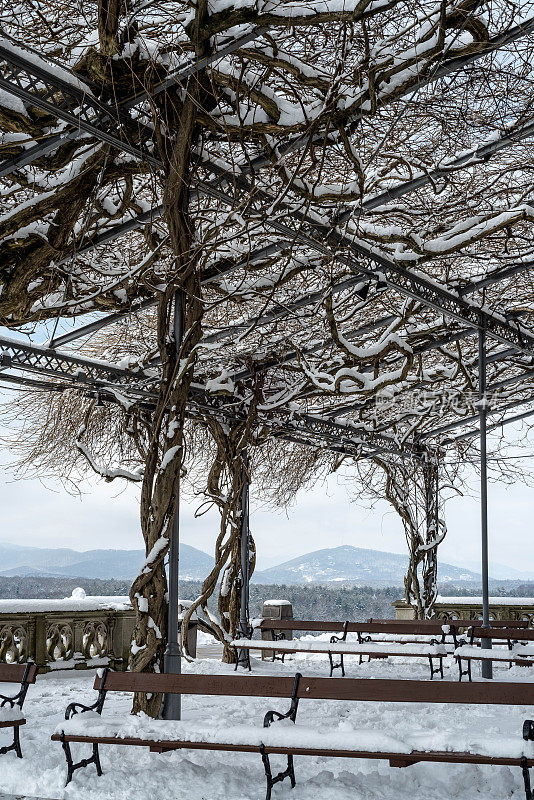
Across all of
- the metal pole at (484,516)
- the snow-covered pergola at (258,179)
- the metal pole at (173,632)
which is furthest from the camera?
the metal pole at (484,516)

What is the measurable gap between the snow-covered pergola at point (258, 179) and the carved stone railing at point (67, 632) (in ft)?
10.0

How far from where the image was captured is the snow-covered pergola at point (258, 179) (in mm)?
5086

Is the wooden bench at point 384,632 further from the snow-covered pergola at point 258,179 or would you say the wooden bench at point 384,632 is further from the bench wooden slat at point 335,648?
the snow-covered pergola at point 258,179

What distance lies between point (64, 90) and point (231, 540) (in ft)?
25.6

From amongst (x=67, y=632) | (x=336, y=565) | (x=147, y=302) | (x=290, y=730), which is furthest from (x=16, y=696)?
(x=336, y=565)

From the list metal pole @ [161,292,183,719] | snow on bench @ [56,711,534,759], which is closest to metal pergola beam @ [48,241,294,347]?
metal pole @ [161,292,183,719]

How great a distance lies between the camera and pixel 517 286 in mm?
10141

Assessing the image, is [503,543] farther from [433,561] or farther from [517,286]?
[517,286]

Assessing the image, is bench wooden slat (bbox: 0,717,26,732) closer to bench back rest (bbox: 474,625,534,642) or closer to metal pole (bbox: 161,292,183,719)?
metal pole (bbox: 161,292,183,719)

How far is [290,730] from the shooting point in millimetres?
4551

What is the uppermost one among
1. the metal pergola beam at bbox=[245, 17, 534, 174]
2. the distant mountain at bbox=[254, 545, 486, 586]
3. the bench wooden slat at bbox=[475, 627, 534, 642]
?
the metal pergola beam at bbox=[245, 17, 534, 174]

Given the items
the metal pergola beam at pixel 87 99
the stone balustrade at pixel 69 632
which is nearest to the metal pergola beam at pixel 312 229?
the metal pergola beam at pixel 87 99

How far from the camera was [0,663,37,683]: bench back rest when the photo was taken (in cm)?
553

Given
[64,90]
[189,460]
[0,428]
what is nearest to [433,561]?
[189,460]
